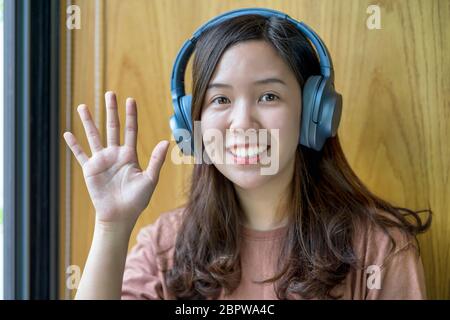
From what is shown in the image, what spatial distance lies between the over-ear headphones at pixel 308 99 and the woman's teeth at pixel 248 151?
9 cm

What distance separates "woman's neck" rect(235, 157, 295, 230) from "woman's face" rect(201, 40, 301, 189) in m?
0.08

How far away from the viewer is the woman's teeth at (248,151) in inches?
35.4

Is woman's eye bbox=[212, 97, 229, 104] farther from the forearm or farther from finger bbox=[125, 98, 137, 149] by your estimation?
the forearm

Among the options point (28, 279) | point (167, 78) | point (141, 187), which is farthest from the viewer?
point (167, 78)

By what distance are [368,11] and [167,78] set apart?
17.3 inches

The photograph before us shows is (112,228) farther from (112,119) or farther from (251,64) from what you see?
(251,64)

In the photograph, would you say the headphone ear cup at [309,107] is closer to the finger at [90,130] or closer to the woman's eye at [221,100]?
the woman's eye at [221,100]

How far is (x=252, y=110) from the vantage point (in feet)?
2.95

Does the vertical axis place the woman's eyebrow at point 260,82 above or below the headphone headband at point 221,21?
below

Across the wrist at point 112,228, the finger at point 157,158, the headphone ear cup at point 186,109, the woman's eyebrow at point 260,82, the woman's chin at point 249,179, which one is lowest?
the wrist at point 112,228

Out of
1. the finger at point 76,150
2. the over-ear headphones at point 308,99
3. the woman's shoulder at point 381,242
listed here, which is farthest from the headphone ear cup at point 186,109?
the woman's shoulder at point 381,242

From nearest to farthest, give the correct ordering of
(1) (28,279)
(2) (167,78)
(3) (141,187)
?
(3) (141,187) < (1) (28,279) < (2) (167,78)
